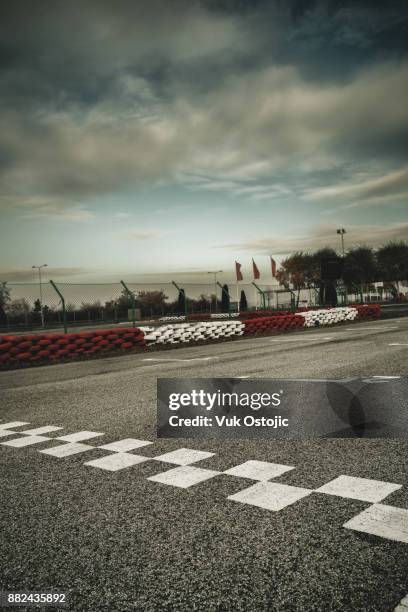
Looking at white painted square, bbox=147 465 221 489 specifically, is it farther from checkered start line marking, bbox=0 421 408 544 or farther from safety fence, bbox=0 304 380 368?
safety fence, bbox=0 304 380 368

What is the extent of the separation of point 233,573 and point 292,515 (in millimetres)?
744

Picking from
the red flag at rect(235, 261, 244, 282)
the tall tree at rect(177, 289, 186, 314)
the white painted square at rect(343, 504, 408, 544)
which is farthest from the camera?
the red flag at rect(235, 261, 244, 282)

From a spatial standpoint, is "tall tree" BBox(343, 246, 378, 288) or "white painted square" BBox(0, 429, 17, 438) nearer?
"white painted square" BBox(0, 429, 17, 438)

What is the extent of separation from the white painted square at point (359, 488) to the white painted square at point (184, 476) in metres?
0.91

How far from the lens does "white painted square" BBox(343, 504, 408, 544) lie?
106 inches

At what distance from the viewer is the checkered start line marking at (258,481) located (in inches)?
113

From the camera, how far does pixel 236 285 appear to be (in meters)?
30.7

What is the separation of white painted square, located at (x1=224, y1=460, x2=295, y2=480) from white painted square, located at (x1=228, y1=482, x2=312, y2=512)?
0.58 ft

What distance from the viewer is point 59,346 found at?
1402 centimetres

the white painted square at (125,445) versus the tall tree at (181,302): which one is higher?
the tall tree at (181,302)

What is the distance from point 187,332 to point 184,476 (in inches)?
543

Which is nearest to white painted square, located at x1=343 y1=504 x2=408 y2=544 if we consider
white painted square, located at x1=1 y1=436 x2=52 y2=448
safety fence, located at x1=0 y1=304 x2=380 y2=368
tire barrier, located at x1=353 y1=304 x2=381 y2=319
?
white painted square, located at x1=1 y1=436 x2=52 y2=448

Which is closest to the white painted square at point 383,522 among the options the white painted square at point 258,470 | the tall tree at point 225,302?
the white painted square at point 258,470

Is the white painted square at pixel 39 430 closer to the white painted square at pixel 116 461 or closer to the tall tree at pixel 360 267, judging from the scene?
the white painted square at pixel 116 461
